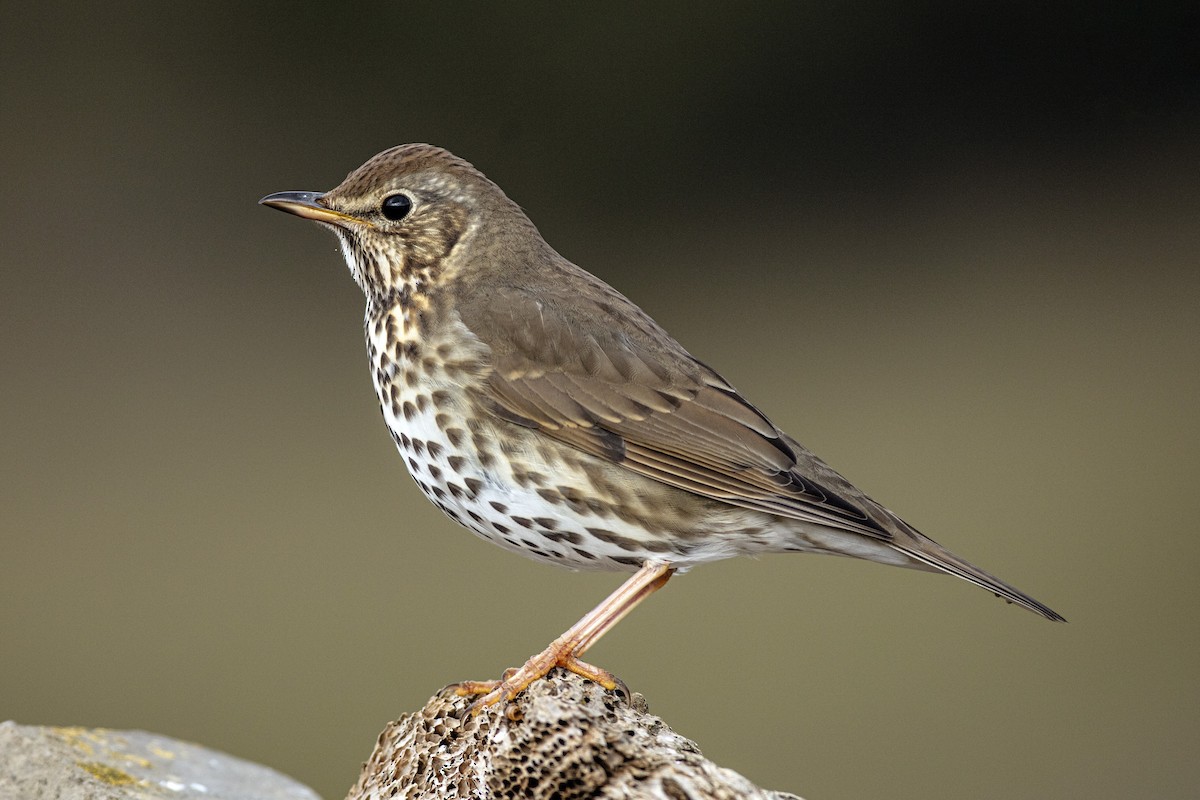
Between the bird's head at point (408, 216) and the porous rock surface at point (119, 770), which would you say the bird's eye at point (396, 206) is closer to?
the bird's head at point (408, 216)

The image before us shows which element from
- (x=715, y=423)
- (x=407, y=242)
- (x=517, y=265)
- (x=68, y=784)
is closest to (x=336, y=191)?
(x=407, y=242)

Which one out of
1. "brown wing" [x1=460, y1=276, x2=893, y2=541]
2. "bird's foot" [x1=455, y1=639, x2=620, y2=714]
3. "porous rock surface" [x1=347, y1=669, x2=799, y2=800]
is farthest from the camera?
"brown wing" [x1=460, y1=276, x2=893, y2=541]

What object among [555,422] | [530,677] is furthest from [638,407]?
[530,677]

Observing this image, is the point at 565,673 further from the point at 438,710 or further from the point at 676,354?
the point at 676,354

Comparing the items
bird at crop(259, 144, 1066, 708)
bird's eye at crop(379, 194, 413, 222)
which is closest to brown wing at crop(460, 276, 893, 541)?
bird at crop(259, 144, 1066, 708)

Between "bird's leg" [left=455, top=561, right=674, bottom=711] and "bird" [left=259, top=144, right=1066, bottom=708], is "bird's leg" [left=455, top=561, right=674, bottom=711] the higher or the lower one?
the lower one

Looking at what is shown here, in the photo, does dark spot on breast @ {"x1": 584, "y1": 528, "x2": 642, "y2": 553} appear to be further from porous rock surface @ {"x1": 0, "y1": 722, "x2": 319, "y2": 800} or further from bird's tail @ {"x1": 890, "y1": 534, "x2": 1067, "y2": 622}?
porous rock surface @ {"x1": 0, "y1": 722, "x2": 319, "y2": 800}

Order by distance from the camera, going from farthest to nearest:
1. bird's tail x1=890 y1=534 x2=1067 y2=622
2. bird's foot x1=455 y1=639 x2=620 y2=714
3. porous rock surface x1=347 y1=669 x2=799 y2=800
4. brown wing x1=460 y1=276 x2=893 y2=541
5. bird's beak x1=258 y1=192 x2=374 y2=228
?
bird's beak x1=258 y1=192 x2=374 y2=228 → brown wing x1=460 y1=276 x2=893 y2=541 → bird's tail x1=890 y1=534 x2=1067 y2=622 → bird's foot x1=455 y1=639 x2=620 y2=714 → porous rock surface x1=347 y1=669 x2=799 y2=800

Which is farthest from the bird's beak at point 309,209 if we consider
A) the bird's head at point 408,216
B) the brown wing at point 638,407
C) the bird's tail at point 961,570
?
the bird's tail at point 961,570
